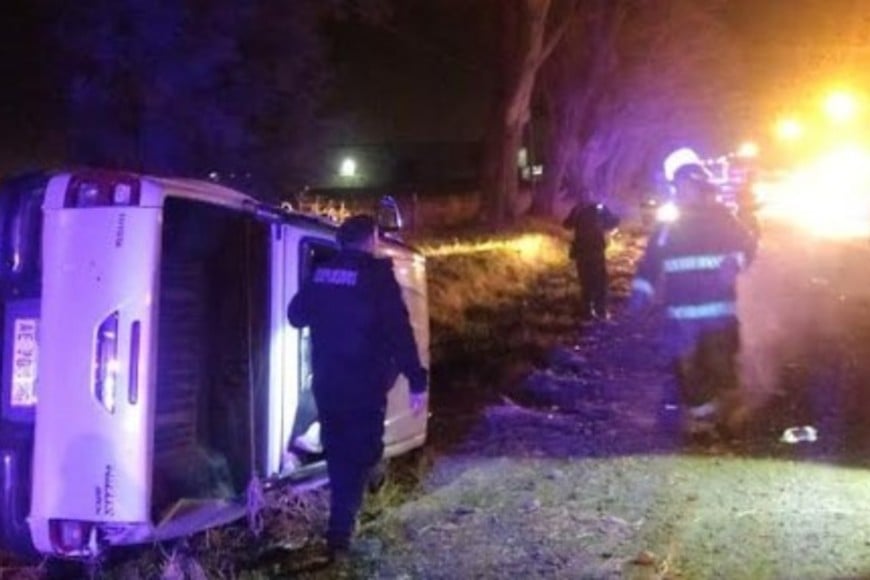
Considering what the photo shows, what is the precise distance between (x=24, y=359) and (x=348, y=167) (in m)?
44.8

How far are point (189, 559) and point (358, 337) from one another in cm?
128

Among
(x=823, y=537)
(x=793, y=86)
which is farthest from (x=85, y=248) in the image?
(x=793, y=86)

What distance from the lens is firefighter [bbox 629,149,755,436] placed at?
8.67 metres

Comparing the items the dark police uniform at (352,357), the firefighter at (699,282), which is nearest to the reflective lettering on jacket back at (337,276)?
the dark police uniform at (352,357)

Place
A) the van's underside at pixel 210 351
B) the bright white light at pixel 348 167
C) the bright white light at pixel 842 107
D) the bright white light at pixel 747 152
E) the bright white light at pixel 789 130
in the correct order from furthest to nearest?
1. the bright white light at pixel 348 167
2. the bright white light at pixel 789 130
3. the bright white light at pixel 842 107
4. the bright white light at pixel 747 152
5. the van's underside at pixel 210 351

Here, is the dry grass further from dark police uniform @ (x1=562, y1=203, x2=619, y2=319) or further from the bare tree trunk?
the bare tree trunk

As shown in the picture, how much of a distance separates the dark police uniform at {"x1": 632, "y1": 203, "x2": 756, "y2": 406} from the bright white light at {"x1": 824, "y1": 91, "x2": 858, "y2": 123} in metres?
27.3

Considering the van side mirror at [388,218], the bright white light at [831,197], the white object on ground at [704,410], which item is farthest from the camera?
the bright white light at [831,197]

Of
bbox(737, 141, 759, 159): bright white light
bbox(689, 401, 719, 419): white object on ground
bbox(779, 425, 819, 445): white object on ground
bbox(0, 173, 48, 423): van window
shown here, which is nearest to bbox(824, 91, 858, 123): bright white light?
bbox(737, 141, 759, 159): bright white light

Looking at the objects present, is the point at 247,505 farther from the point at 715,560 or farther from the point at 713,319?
the point at 713,319

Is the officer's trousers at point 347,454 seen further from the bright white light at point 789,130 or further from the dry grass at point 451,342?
the bright white light at point 789,130

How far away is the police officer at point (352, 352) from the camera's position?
576 centimetres

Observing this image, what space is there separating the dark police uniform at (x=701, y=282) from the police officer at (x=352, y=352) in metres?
3.34

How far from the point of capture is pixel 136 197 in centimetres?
503
